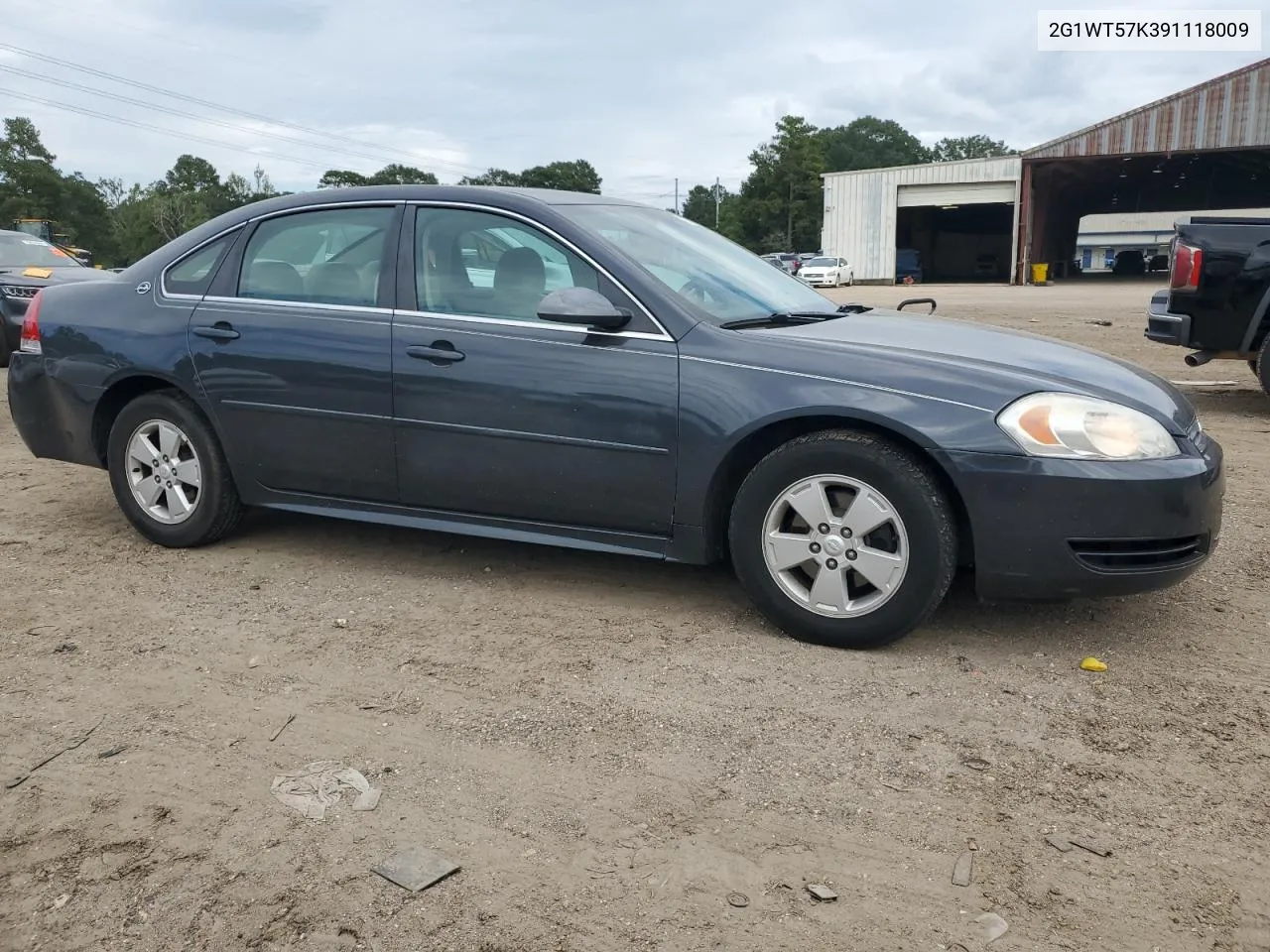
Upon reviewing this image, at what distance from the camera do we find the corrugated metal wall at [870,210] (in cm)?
4384

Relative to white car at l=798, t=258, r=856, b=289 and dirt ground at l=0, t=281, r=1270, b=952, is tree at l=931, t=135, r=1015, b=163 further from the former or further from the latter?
dirt ground at l=0, t=281, r=1270, b=952

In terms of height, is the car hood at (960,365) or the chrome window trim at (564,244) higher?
the chrome window trim at (564,244)

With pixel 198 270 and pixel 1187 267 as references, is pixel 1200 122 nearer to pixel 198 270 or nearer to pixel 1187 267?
pixel 1187 267

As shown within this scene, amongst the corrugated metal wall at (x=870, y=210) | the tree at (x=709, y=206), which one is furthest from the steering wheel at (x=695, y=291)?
the tree at (x=709, y=206)

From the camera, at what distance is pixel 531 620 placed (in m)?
3.92

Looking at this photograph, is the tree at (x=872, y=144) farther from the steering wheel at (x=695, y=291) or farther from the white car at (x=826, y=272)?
the steering wheel at (x=695, y=291)

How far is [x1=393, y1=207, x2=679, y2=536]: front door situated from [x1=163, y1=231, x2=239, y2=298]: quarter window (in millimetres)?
999

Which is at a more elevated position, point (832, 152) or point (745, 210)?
point (832, 152)

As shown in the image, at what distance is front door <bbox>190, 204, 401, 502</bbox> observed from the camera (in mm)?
4242

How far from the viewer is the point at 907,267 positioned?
47031 millimetres

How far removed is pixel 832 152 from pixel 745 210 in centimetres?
4470

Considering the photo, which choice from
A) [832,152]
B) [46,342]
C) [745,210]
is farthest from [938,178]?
[832,152]

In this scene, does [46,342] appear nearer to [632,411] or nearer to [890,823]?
[632,411]

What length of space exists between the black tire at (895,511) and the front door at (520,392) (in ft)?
1.11
